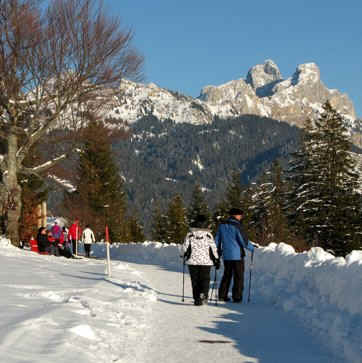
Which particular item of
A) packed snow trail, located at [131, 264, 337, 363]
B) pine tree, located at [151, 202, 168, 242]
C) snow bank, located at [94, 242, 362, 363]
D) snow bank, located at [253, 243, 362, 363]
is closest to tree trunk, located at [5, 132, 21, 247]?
snow bank, located at [94, 242, 362, 363]

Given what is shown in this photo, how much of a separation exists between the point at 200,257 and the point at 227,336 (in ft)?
10.2

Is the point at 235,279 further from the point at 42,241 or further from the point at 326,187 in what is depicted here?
the point at 326,187

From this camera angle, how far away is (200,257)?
406 inches

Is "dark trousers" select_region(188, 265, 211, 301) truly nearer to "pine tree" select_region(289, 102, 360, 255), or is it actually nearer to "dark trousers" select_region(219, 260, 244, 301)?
"dark trousers" select_region(219, 260, 244, 301)

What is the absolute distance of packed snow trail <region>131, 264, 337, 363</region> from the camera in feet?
20.4

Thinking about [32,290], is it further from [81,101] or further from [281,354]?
[81,101]

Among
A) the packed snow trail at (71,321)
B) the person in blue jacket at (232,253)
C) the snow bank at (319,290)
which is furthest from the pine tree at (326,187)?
the packed snow trail at (71,321)

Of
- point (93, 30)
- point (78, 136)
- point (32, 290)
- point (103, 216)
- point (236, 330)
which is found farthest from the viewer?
point (103, 216)

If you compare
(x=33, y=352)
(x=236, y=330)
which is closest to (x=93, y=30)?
(x=236, y=330)

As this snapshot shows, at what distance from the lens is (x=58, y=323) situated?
264 inches

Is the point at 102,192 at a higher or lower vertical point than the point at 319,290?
higher

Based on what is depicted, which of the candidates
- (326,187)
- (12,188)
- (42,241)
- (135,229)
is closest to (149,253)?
(42,241)

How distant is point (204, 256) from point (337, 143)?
34910 mm

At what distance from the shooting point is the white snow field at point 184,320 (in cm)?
600
